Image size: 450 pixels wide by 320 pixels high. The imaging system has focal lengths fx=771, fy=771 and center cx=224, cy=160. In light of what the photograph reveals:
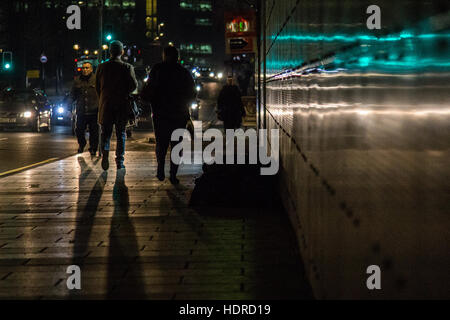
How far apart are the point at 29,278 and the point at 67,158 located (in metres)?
10.5

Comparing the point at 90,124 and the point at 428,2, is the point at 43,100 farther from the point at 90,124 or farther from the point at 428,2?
the point at 428,2

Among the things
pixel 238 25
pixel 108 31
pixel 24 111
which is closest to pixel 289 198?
pixel 238 25

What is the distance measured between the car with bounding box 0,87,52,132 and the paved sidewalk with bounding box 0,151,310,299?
65.5 feet

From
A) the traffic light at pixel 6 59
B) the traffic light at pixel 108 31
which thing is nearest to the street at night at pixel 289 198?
the traffic light at pixel 108 31

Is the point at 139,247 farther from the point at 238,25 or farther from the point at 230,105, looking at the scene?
the point at 238,25

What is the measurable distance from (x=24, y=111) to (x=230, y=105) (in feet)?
40.2

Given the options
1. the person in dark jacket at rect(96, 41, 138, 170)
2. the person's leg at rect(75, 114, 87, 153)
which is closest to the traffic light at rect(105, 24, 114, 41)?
the person's leg at rect(75, 114, 87, 153)

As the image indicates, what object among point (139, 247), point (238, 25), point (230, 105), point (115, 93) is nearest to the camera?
point (139, 247)

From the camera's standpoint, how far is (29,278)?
200 inches

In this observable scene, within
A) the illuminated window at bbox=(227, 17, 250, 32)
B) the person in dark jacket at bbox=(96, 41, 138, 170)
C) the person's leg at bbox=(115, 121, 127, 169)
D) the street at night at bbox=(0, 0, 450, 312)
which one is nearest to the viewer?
the street at night at bbox=(0, 0, 450, 312)

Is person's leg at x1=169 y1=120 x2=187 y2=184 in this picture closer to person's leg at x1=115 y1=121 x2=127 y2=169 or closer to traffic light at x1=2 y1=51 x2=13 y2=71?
person's leg at x1=115 y1=121 x2=127 y2=169

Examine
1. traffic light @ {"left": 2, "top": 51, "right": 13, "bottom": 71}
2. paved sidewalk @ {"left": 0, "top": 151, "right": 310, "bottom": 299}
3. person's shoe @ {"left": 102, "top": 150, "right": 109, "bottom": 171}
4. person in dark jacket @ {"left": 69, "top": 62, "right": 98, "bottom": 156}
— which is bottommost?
paved sidewalk @ {"left": 0, "top": 151, "right": 310, "bottom": 299}

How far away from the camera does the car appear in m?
29.7

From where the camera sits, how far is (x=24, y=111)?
30.1 m
